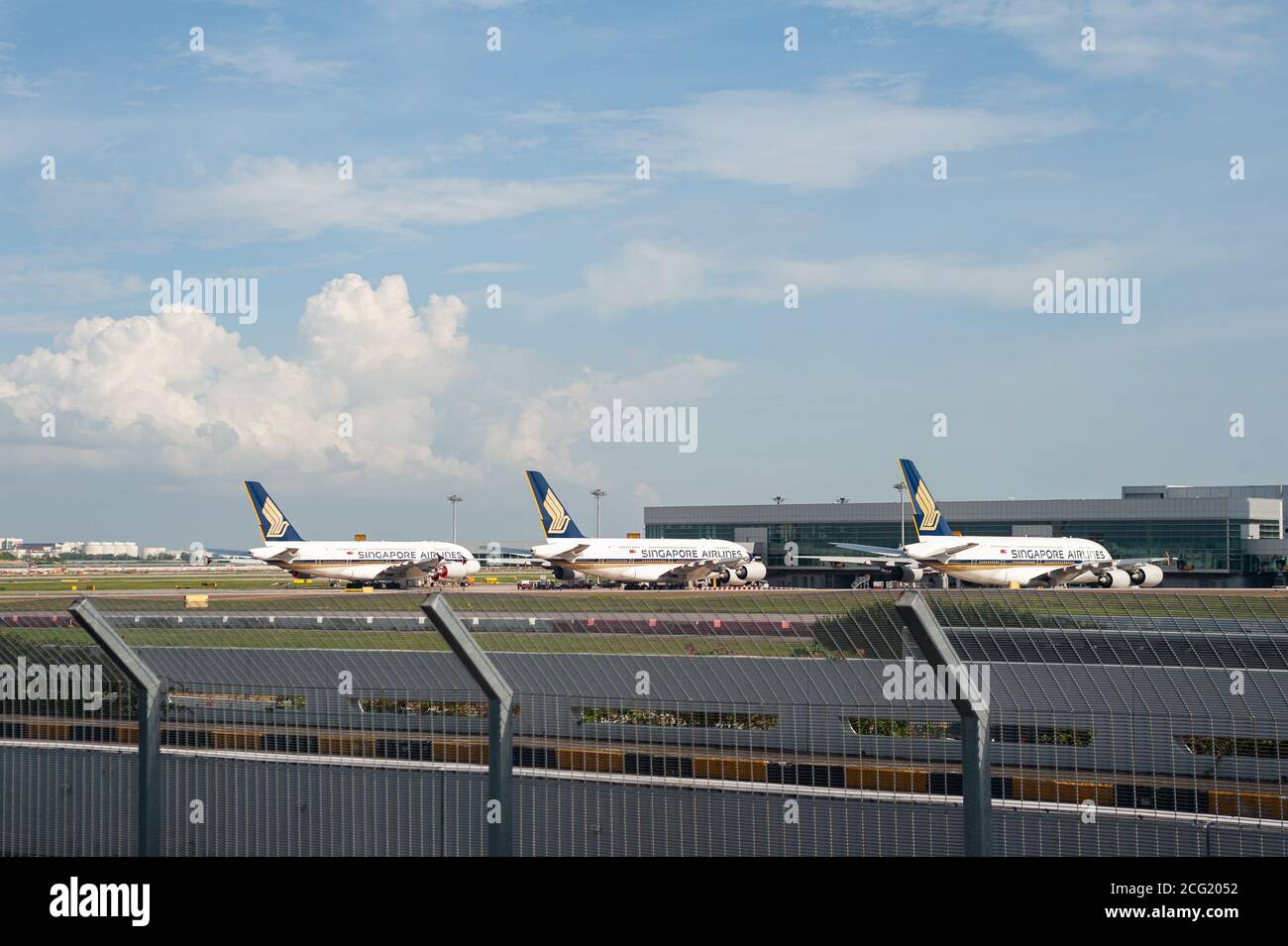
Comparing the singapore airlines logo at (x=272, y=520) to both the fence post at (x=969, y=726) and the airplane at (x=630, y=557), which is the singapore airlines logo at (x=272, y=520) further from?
the fence post at (x=969, y=726)

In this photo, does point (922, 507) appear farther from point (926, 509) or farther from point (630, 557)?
point (630, 557)

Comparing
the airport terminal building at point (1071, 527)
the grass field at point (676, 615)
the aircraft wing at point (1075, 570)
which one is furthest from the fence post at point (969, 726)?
the airport terminal building at point (1071, 527)

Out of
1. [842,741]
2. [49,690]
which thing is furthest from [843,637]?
[49,690]

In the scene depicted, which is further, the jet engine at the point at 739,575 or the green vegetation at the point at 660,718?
the jet engine at the point at 739,575

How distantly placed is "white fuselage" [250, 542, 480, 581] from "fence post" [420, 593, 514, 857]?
80.2 m

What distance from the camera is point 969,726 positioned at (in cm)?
1058

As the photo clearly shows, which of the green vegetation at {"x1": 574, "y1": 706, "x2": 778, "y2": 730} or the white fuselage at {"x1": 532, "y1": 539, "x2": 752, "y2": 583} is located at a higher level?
the green vegetation at {"x1": 574, "y1": 706, "x2": 778, "y2": 730}

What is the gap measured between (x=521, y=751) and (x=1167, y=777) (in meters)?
6.61

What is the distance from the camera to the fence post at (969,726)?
10406 millimetres

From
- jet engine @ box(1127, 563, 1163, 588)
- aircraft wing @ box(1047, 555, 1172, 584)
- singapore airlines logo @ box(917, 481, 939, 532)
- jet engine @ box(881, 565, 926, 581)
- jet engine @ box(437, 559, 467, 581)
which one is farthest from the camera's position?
jet engine @ box(437, 559, 467, 581)

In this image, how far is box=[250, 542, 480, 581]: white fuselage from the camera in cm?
8969

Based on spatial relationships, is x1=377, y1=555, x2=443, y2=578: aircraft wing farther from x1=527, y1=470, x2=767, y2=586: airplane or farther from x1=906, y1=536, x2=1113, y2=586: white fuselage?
x1=906, y1=536, x2=1113, y2=586: white fuselage

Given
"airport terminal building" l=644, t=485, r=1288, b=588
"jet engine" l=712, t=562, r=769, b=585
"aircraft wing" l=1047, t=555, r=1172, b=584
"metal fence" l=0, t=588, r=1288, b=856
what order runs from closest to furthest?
"metal fence" l=0, t=588, r=1288, b=856 → "aircraft wing" l=1047, t=555, r=1172, b=584 → "jet engine" l=712, t=562, r=769, b=585 → "airport terminal building" l=644, t=485, r=1288, b=588

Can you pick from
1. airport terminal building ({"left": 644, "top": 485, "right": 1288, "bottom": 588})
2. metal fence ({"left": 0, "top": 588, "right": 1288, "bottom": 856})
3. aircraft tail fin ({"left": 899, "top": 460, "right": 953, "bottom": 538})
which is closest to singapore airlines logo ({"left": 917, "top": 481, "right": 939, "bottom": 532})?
aircraft tail fin ({"left": 899, "top": 460, "right": 953, "bottom": 538})
